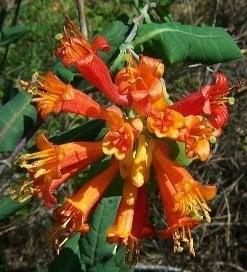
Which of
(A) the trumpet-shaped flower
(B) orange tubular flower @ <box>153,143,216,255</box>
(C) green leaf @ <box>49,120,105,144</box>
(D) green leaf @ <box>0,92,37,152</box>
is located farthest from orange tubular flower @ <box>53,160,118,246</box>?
(D) green leaf @ <box>0,92,37,152</box>

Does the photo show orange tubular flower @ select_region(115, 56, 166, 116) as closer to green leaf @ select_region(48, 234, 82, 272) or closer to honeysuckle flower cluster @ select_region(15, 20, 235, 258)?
honeysuckle flower cluster @ select_region(15, 20, 235, 258)

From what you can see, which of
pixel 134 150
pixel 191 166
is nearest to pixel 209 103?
pixel 134 150

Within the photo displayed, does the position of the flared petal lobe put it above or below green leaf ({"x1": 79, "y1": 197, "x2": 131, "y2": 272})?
above

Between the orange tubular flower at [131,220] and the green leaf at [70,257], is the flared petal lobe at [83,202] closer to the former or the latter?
the orange tubular flower at [131,220]

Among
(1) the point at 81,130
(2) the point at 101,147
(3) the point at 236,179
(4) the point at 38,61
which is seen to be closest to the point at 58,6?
(4) the point at 38,61

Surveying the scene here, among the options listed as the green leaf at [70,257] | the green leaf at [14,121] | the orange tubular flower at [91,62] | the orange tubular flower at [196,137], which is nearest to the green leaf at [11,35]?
the green leaf at [14,121]
